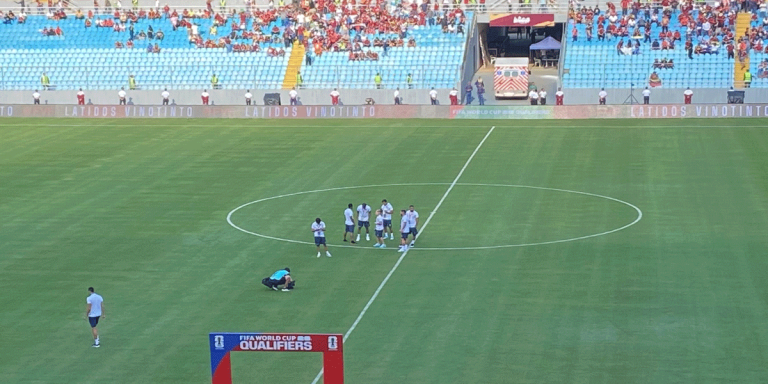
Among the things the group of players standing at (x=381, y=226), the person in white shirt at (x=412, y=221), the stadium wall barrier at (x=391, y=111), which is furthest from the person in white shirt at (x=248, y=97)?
the person in white shirt at (x=412, y=221)

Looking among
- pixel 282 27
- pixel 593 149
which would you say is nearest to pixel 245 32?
pixel 282 27

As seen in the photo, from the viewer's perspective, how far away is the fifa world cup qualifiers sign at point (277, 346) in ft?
74.3

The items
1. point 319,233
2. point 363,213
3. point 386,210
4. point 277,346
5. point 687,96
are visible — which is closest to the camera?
point 277,346

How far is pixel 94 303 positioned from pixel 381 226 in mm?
12800

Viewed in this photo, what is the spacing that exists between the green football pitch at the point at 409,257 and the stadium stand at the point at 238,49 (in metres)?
19.0

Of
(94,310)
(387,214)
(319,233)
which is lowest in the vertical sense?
(94,310)

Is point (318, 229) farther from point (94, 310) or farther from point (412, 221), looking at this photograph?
point (94, 310)

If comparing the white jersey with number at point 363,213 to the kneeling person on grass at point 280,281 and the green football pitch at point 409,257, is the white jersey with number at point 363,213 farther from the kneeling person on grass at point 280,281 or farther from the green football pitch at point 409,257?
the kneeling person on grass at point 280,281

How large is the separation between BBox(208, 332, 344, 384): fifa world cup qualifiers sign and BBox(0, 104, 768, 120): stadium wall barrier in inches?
2005

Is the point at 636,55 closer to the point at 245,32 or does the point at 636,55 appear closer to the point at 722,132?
the point at 722,132

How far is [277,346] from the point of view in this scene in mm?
22719

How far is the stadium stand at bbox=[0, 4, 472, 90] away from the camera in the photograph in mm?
84812

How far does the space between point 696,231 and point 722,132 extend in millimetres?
24790

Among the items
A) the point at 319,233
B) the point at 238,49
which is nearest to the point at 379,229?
the point at 319,233
